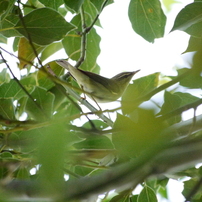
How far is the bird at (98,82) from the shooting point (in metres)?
1.73

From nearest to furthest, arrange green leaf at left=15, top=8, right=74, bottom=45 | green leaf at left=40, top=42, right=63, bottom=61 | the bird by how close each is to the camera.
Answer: green leaf at left=15, top=8, right=74, bottom=45, the bird, green leaf at left=40, top=42, right=63, bottom=61

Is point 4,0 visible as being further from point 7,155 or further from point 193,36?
point 193,36

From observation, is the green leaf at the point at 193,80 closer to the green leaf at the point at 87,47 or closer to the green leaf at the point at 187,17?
the green leaf at the point at 187,17

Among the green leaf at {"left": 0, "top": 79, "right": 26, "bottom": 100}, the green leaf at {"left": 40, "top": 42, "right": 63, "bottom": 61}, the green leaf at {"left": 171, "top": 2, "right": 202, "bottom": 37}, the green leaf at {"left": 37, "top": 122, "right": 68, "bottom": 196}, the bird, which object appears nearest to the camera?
the green leaf at {"left": 37, "top": 122, "right": 68, "bottom": 196}

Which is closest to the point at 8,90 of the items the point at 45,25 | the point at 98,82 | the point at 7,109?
the point at 7,109

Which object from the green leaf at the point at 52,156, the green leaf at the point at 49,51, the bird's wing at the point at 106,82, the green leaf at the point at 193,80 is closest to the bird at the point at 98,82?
the bird's wing at the point at 106,82

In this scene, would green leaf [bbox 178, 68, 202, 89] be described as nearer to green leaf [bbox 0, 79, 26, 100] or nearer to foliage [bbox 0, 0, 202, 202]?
foliage [bbox 0, 0, 202, 202]

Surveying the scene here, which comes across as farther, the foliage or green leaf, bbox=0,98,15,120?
green leaf, bbox=0,98,15,120

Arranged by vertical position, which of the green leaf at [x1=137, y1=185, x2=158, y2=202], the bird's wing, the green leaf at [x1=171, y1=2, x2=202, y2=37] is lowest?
the green leaf at [x1=137, y1=185, x2=158, y2=202]

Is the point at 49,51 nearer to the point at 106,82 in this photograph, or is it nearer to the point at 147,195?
the point at 106,82

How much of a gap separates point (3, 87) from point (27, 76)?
0.28 metres

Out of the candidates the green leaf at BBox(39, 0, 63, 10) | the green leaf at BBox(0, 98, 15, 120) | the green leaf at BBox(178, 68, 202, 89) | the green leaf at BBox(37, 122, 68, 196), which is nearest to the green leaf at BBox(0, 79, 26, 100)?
the green leaf at BBox(0, 98, 15, 120)

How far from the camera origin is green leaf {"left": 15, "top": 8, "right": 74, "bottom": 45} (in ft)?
4.31

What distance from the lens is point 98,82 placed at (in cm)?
Result: 202
